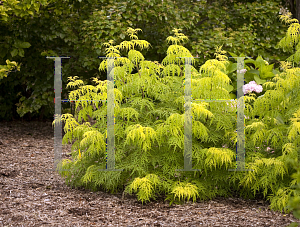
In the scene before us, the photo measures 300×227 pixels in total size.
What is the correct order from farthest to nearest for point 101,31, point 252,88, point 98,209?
point 101,31 < point 252,88 < point 98,209

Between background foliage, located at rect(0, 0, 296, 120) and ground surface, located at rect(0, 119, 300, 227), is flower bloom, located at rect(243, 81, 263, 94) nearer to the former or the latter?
background foliage, located at rect(0, 0, 296, 120)

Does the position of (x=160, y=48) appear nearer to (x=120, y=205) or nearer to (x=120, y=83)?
(x=120, y=83)

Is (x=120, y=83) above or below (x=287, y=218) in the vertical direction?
above

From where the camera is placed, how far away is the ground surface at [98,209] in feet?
8.77

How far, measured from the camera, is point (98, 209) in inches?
117

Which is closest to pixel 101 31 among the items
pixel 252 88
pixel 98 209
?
pixel 252 88

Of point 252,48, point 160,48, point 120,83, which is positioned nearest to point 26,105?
point 160,48

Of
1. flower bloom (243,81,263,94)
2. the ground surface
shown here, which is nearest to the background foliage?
flower bloom (243,81,263,94)

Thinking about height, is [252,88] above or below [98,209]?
above

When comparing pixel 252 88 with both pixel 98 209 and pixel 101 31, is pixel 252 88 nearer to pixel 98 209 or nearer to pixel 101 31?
pixel 101 31

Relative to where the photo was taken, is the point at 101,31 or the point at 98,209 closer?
the point at 98,209

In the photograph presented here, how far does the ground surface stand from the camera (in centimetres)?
267

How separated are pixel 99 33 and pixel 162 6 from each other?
1.29 meters

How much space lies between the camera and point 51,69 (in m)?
6.44
